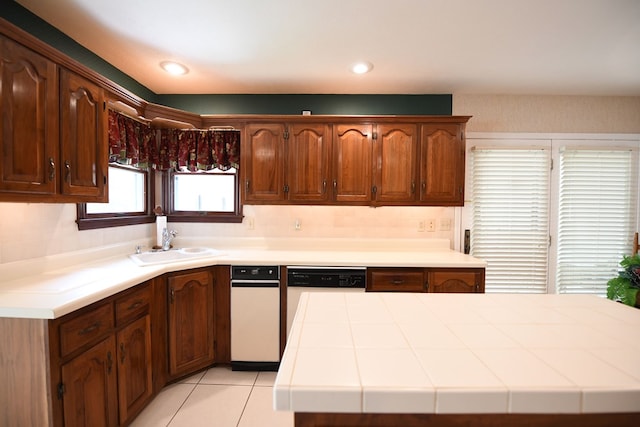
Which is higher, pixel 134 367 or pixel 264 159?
pixel 264 159

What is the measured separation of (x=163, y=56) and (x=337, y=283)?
7.19 feet

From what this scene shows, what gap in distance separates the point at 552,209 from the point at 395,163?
5.69 ft

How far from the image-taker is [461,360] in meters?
0.79

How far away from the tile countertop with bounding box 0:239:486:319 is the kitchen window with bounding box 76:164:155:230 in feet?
0.70

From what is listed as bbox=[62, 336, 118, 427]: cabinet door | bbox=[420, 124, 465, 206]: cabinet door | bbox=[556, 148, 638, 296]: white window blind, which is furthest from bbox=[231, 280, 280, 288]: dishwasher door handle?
bbox=[556, 148, 638, 296]: white window blind

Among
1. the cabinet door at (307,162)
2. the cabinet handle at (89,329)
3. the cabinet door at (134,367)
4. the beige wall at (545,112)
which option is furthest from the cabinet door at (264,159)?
the beige wall at (545,112)

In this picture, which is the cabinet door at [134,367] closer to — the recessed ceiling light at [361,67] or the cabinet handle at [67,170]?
the cabinet handle at [67,170]

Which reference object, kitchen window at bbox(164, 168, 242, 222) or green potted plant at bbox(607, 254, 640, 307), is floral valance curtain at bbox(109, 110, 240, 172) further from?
green potted plant at bbox(607, 254, 640, 307)

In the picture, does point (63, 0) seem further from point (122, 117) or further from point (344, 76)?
point (344, 76)

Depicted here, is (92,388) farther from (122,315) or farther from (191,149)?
(191,149)

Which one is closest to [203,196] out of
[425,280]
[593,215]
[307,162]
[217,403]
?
[307,162]

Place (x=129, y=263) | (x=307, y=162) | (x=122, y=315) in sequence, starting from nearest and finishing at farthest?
(x=122, y=315)
(x=129, y=263)
(x=307, y=162)

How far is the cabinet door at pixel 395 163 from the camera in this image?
2607 mm

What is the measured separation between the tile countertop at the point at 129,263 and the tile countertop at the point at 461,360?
111 centimetres
